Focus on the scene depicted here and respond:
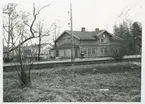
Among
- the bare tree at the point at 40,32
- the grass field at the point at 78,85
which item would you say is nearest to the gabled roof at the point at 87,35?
the bare tree at the point at 40,32

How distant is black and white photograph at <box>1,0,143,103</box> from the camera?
2.33 m

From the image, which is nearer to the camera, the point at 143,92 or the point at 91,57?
the point at 143,92

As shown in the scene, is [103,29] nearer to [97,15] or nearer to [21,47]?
[97,15]

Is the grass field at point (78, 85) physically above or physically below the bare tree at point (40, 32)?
below

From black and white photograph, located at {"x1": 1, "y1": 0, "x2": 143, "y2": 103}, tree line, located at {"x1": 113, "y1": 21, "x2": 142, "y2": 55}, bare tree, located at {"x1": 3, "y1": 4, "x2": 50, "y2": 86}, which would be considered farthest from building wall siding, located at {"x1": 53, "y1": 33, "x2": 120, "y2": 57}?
bare tree, located at {"x1": 3, "y1": 4, "x2": 50, "y2": 86}

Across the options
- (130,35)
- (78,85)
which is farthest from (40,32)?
(130,35)

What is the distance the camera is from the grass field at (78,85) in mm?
2314

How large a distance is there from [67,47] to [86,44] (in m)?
0.25

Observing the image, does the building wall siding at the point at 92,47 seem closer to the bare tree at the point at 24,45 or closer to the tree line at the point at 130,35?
the tree line at the point at 130,35

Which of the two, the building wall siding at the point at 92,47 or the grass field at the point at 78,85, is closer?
the grass field at the point at 78,85

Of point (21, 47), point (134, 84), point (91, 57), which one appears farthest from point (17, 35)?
point (134, 84)

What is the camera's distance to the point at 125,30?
240cm

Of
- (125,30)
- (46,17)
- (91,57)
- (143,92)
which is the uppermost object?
(46,17)

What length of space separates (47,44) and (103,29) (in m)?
0.72
